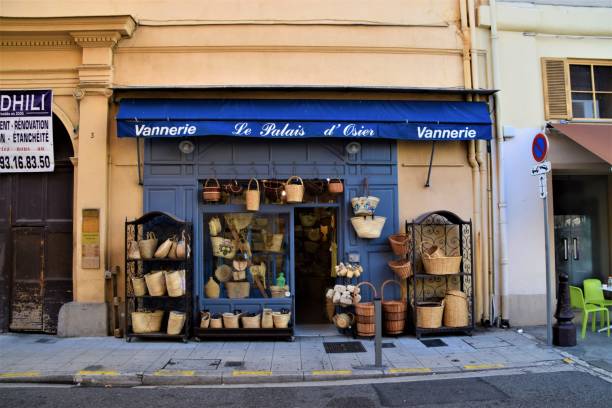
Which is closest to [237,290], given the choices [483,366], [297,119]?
[297,119]

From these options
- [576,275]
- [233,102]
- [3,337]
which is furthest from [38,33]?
[576,275]

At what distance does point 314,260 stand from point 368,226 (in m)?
1.86

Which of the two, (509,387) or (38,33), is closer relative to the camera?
(509,387)

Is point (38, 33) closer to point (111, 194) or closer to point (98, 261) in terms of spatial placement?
point (111, 194)

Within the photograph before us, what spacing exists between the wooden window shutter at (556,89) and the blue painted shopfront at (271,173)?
3.32 metres

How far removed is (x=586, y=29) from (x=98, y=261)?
10.1 metres

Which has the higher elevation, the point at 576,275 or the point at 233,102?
the point at 233,102

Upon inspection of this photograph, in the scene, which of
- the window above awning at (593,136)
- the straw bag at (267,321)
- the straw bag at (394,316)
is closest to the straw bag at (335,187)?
the straw bag at (394,316)

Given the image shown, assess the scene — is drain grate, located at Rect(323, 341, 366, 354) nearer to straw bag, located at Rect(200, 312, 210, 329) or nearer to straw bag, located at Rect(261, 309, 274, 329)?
straw bag, located at Rect(261, 309, 274, 329)

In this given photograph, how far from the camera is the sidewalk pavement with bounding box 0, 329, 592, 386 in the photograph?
632cm

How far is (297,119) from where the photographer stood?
8320 mm

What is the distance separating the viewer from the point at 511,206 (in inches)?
359

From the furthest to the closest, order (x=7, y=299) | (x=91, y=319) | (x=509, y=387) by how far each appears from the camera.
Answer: (x=7, y=299)
(x=91, y=319)
(x=509, y=387)

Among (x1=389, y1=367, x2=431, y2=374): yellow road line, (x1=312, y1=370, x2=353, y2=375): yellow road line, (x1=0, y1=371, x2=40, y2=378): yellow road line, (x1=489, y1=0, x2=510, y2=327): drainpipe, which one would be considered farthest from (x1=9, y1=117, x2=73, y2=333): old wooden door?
(x1=489, y1=0, x2=510, y2=327): drainpipe
